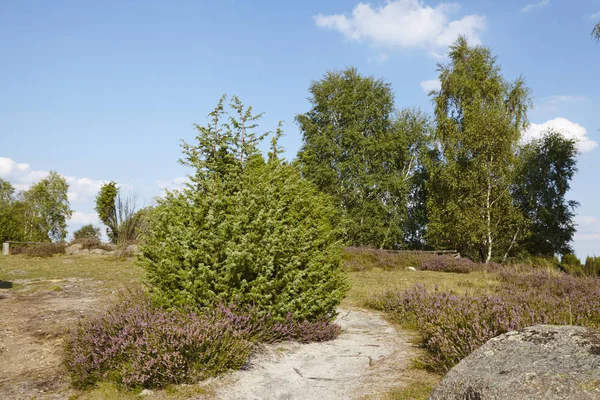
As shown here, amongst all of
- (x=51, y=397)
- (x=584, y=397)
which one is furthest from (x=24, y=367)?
(x=584, y=397)

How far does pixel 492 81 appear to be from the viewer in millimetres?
34344

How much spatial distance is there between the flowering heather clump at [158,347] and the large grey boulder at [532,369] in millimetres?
2804

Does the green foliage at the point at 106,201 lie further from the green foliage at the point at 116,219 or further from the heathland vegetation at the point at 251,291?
the heathland vegetation at the point at 251,291

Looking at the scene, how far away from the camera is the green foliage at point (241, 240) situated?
23.2ft

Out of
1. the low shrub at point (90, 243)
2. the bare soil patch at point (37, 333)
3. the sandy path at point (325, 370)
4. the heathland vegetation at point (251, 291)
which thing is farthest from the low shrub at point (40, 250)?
the sandy path at point (325, 370)

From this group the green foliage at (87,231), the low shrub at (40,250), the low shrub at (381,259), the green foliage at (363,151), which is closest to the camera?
the low shrub at (381,259)

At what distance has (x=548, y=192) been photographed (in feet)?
104

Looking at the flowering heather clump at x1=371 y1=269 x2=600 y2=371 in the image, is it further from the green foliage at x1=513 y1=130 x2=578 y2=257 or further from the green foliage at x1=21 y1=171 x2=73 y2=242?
the green foliage at x1=21 y1=171 x2=73 y2=242

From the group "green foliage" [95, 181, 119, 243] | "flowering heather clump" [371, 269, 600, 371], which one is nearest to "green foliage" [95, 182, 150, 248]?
"green foliage" [95, 181, 119, 243]

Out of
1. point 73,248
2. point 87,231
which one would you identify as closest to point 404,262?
point 73,248

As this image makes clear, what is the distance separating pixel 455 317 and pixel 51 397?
5.49 meters

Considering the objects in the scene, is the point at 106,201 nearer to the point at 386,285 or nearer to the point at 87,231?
the point at 87,231

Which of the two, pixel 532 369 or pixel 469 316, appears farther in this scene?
pixel 469 316

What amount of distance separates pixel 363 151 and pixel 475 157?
791 centimetres
